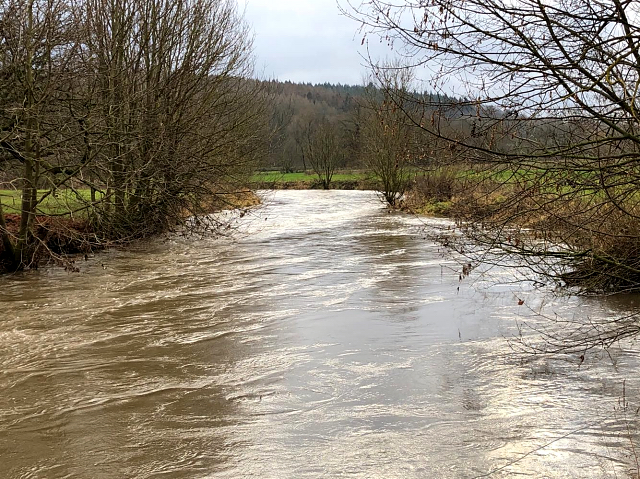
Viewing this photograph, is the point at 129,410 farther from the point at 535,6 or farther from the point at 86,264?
the point at 86,264

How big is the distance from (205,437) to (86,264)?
949cm

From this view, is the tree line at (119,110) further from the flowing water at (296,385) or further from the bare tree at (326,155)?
the bare tree at (326,155)

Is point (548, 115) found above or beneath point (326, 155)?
beneath

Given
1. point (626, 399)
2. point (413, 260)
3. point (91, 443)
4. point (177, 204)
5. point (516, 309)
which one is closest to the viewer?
point (91, 443)

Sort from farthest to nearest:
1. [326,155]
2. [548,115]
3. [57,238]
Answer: [326,155] → [57,238] → [548,115]

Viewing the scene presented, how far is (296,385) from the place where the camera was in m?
5.74

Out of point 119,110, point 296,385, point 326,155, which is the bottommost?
point 296,385

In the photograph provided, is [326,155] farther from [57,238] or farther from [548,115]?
[548,115]

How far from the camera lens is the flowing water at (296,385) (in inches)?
169

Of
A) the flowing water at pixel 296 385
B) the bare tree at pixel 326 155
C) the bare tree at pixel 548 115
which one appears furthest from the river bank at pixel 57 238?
the bare tree at pixel 326 155


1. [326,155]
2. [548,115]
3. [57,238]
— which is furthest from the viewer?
[326,155]

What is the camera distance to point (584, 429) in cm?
465

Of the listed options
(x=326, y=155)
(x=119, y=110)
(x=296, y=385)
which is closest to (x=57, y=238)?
(x=119, y=110)

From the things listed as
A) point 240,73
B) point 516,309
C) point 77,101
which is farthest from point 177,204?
point 516,309
